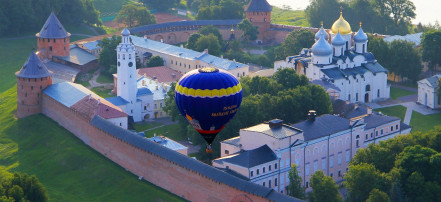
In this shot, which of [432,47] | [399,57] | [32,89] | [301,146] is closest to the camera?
[301,146]

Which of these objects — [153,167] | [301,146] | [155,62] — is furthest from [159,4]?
[301,146]

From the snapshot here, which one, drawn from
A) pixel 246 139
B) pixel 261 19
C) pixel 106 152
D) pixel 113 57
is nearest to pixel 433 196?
pixel 246 139

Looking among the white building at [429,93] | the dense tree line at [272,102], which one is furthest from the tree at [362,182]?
the white building at [429,93]

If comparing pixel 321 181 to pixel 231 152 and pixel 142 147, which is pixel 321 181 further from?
pixel 142 147

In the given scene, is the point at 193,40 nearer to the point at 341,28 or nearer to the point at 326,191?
the point at 341,28

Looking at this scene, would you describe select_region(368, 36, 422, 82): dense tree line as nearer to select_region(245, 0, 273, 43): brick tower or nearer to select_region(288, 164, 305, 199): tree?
select_region(245, 0, 273, 43): brick tower

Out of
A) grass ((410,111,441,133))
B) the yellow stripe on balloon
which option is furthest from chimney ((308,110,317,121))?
grass ((410,111,441,133))
